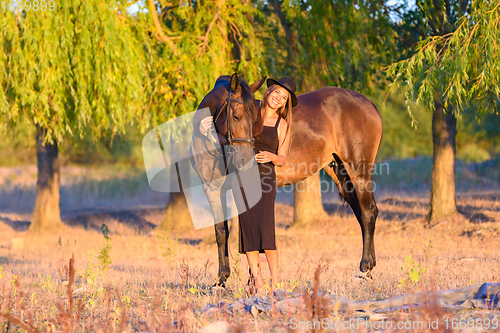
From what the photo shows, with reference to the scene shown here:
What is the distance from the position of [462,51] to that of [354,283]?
14.7 ft

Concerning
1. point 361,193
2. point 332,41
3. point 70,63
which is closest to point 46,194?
point 70,63

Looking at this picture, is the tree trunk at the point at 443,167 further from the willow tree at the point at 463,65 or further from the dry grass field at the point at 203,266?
the willow tree at the point at 463,65

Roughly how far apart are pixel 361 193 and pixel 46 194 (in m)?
9.60

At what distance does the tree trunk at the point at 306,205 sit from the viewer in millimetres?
12195

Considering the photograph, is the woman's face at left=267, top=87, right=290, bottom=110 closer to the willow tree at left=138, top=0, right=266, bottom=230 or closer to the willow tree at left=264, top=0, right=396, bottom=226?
the willow tree at left=138, top=0, right=266, bottom=230

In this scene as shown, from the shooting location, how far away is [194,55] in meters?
8.86

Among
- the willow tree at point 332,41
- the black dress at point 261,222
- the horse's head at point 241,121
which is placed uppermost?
the willow tree at point 332,41

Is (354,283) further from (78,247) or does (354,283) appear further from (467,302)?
(78,247)

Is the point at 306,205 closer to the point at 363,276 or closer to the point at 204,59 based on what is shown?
the point at 204,59

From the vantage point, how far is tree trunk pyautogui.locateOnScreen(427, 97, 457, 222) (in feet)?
36.3

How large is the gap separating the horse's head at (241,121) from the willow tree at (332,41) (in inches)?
219

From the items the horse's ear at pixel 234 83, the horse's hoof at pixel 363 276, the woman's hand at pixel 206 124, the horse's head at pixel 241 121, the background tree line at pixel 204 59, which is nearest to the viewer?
the horse's head at pixel 241 121

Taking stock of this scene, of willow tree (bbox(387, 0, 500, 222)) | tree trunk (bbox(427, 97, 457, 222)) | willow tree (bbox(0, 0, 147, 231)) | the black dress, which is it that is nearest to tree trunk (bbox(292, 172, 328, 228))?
tree trunk (bbox(427, 97, 457, 222))

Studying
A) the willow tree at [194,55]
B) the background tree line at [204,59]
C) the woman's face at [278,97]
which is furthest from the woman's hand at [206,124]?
the willow tree at [194,55]
